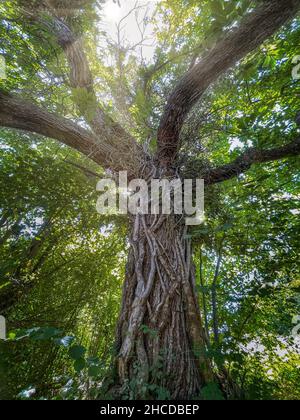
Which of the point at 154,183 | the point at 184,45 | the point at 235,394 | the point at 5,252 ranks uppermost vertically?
the point at 184,45

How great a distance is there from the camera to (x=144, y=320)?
4.72 feet

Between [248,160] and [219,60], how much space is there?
3.72 ft

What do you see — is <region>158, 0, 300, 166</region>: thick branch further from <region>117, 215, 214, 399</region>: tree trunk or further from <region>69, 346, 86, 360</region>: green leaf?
<region>69, 346, 86, 360</region>: green leaf

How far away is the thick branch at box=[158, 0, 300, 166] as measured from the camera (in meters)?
1.74

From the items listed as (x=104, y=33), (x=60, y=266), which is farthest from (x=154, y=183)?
(x=104, y=33)

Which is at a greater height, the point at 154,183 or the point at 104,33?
the point at 104,33

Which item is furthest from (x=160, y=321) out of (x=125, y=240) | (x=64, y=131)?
(x=64, y=131)

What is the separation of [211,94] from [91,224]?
A: 9.51 ft

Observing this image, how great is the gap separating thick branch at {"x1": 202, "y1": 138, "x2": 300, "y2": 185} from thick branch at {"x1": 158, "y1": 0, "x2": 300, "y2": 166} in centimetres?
60

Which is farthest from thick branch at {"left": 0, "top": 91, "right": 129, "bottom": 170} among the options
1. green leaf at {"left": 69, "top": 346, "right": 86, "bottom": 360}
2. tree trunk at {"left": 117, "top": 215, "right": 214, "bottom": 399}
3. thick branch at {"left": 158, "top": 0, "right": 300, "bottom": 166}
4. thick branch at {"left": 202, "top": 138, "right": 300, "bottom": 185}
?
green leaf at {"left": 69, "top": 346, "right": 86, "bottom": 360}

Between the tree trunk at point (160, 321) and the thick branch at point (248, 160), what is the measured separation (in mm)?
898

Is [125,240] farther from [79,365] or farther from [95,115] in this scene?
[79,365]
